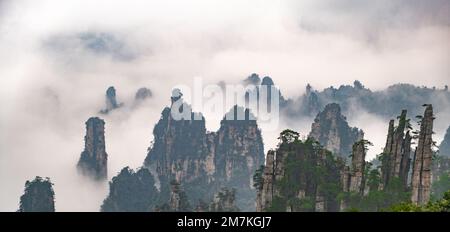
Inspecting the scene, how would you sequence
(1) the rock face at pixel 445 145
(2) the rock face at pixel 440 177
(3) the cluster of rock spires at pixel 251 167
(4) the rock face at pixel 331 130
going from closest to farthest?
1. (3) the cluster of rock spires at pixel 251 167
2. (2) the rock face at pixel 440 177
3. (4) the rock face at pixel 331 130
4. (1) the rock face at pixel 445 145

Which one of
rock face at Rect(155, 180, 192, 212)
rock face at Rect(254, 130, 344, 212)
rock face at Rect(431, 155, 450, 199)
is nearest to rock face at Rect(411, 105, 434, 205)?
rock face at Rect(254, 130, 344, 212)

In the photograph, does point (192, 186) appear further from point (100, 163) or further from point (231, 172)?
point (100, 163)

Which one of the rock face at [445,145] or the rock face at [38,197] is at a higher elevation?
the rock face at [445,145]

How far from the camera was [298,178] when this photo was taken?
221 ft

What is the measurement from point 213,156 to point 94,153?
99.3ft

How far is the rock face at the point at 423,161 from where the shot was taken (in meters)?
57.6

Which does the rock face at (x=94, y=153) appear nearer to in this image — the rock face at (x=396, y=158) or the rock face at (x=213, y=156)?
the rock face at (x=213, y=156)

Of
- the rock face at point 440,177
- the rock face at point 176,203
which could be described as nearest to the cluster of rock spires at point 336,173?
the rock face at point 440,177

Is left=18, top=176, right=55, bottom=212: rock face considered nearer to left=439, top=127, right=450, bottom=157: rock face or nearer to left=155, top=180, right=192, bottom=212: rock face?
left=155, top=180, right=192, bottom=212: rock face

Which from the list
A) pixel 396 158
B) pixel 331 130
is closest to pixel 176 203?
pixel 396 158

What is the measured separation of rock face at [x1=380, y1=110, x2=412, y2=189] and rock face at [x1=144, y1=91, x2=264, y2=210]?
9248cm

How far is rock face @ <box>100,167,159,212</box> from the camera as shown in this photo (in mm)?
143625

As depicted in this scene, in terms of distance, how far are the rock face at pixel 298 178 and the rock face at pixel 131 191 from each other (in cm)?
7731
